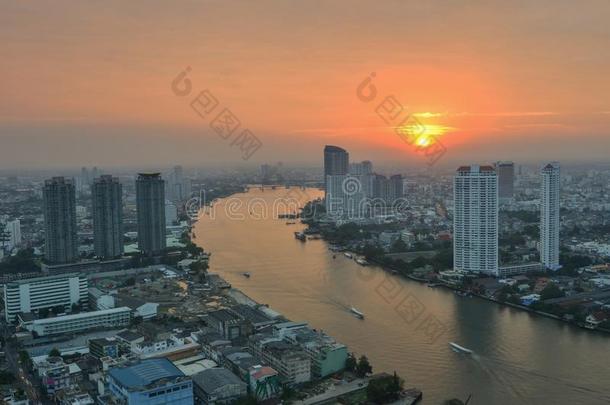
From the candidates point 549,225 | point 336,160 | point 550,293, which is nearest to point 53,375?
point 550,293

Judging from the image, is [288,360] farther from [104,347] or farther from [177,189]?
[177,189]

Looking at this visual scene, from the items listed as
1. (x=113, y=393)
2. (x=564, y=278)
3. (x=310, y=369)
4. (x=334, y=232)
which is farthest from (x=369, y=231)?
(x=113, y=393)

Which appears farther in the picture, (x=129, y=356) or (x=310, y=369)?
(x=129, y=356)

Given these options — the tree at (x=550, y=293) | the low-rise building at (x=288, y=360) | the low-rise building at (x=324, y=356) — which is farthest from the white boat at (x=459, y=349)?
the tree at (x=550, y=293)

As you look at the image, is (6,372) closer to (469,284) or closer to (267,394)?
(267,394)

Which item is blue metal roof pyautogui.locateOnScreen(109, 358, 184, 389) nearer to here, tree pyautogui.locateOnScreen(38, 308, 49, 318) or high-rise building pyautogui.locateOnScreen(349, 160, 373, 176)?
tree pyautogui.locateOnScreen(38, 308, 49, 318)

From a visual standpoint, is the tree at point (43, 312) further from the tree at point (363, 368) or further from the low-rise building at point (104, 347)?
the tree at point (363, 368)
